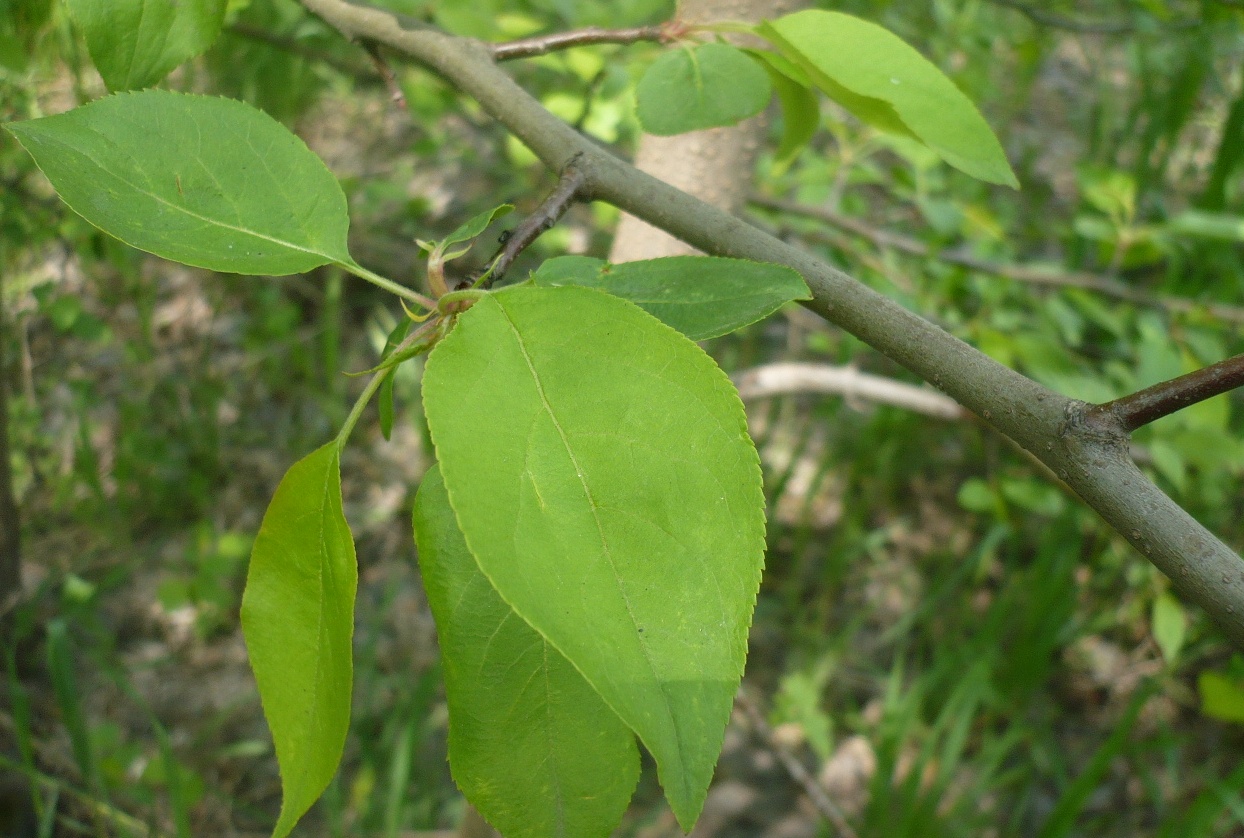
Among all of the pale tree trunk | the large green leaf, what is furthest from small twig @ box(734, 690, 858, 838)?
the large green leaf

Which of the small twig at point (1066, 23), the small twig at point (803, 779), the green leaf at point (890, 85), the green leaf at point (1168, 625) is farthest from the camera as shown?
the small twig at point (803, 779)

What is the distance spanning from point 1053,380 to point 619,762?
959 millimetres

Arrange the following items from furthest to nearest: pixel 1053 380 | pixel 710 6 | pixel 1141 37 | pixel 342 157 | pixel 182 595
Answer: pixel 342 157
pixel 1141 37
pixel 182 595
pixel 1053 380
pixel 710 6

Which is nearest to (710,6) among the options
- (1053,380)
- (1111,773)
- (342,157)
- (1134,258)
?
(1053,380)

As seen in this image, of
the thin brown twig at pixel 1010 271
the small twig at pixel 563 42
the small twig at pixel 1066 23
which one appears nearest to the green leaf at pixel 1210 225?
the thin brown twig at pixel 1010 271

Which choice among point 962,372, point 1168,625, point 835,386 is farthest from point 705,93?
point 1168,625

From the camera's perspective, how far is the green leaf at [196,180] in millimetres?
421

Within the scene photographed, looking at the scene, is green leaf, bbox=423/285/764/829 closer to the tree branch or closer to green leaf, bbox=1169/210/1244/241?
the tree branch

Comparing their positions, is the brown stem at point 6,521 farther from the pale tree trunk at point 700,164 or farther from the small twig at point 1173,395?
the small twig at point 1173,395

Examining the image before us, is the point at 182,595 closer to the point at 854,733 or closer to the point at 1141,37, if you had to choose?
the point at 854,733

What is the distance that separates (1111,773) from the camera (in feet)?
6.11

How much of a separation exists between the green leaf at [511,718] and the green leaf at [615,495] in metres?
0.10

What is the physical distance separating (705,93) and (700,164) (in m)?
0.29

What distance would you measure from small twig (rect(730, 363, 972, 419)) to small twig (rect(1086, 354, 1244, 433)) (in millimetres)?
927
